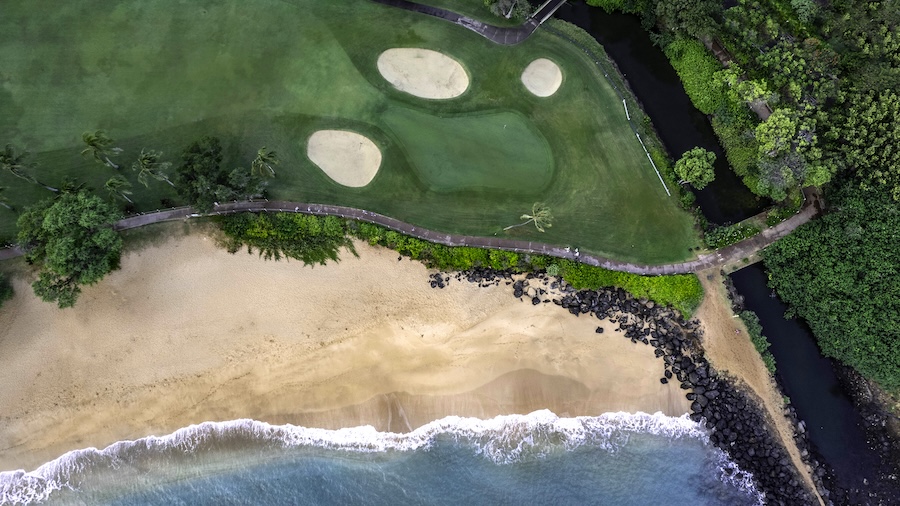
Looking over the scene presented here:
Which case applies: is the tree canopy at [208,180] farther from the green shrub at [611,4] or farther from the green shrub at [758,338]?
the green shrub at [758,338]

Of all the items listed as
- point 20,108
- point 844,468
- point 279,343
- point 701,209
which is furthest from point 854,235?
point 20,108

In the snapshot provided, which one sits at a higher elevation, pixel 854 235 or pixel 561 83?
pixel 561 83

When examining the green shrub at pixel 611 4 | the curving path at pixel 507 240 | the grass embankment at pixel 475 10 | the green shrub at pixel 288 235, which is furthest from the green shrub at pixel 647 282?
the green shrub at pixel 611 4

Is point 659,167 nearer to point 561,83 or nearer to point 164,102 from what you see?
point 561,83

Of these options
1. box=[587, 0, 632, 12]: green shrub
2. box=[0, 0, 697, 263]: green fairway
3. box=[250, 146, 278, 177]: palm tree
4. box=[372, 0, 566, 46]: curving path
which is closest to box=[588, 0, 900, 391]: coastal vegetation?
box=[587, 0, 632, 12]: green shrub

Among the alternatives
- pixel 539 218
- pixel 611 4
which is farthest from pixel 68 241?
pixel 611 4

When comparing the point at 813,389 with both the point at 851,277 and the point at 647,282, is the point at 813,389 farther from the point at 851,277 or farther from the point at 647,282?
the point at 647,282
